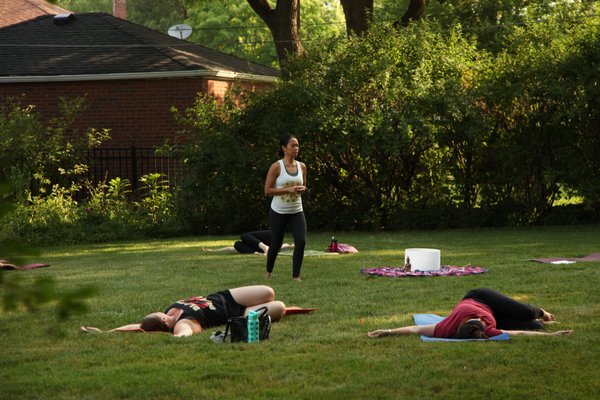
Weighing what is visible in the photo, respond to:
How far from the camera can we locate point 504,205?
21.2m

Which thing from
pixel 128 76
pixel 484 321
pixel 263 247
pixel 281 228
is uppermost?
pixel 128 76

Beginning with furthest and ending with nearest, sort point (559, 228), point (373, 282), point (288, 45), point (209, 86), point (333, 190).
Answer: point (288, 45)
point (209, 86)
point (333, 190)
point (559, 228)
point (373, 282)

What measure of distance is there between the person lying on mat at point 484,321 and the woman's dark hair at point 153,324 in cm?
173

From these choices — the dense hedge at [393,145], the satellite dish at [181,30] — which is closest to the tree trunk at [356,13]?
the dense hedge at [393,145]

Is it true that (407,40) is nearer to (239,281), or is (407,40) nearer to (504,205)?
(504,205)

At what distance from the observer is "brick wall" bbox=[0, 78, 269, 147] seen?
85.1 feet

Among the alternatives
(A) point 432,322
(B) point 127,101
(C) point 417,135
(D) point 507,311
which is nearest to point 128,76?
(B) point 127,101

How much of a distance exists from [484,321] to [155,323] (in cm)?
265

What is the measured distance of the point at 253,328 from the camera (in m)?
7.89

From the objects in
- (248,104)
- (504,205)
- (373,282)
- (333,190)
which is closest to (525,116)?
(504,205)

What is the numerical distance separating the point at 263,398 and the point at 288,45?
22271mm

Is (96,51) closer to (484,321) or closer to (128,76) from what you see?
(128,76)

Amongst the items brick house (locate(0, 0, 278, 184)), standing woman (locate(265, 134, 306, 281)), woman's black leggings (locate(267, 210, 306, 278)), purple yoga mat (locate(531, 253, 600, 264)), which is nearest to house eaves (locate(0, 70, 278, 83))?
brick house (locate(0, 0, 278, 184))

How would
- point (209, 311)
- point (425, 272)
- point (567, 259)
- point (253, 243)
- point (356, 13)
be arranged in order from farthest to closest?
point (356, 13), point (253, 243), point (567, 259), point (425, 272), point (209, 311)
